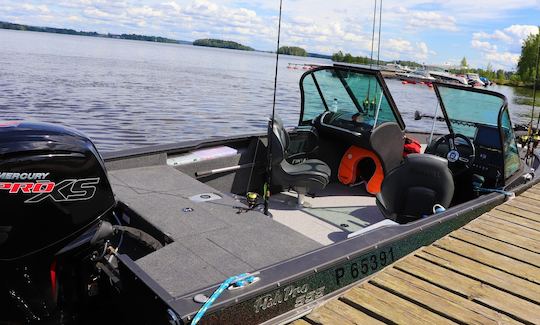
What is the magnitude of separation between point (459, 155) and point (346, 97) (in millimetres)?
1384

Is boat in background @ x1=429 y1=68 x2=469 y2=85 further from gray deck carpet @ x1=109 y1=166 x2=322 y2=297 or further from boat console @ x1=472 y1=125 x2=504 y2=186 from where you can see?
gray deck carpet @ x1=109 y1=166 x2=322 y2=297

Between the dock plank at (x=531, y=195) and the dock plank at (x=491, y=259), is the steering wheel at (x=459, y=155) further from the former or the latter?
the dock plank at (x=491, y=259)

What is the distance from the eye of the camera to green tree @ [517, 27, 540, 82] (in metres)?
57.2

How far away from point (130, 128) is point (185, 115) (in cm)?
297

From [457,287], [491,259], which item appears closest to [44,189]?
[457,287]

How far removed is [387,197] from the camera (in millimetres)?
3938

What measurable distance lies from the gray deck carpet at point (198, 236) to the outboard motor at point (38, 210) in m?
0.44

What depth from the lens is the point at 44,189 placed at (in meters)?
1.90

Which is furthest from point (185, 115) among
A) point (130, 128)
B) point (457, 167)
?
point (457, 167)

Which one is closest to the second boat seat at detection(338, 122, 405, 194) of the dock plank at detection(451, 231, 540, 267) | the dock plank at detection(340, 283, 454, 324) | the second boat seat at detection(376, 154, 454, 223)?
the second boat seat at detection(376, 154, 454, 223)

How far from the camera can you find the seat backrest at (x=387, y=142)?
466 cm

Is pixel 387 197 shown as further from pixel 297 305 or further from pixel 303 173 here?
pixel 297 305

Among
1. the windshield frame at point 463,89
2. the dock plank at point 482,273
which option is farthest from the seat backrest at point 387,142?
the dock plank at point 482,273

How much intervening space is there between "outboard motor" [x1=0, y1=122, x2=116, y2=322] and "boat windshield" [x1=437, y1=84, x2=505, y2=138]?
342 cm
